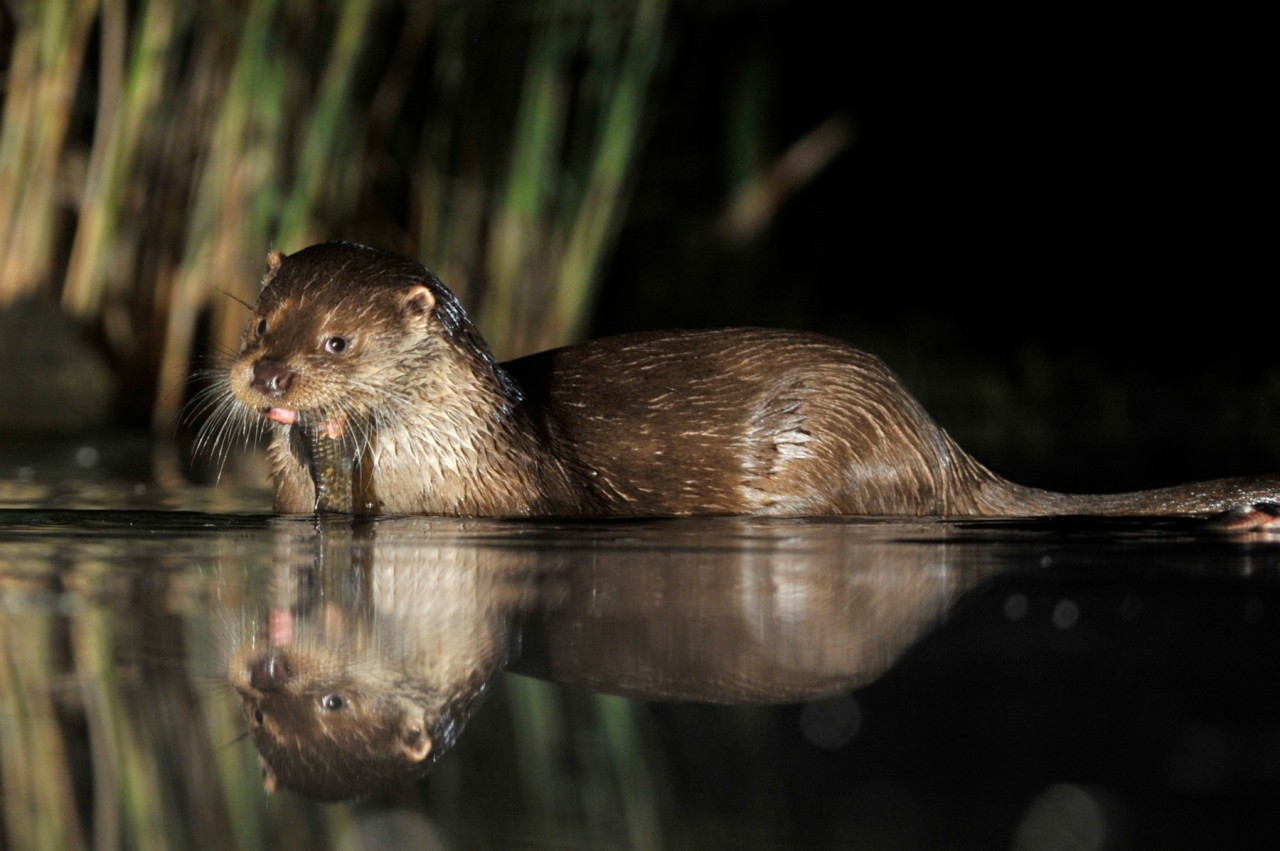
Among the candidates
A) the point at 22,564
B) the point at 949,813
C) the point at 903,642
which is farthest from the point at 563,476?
the point at 949,813

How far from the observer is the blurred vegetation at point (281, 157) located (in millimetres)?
5438

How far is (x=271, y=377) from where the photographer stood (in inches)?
125

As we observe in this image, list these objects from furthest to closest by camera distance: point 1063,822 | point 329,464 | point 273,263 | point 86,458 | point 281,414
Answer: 1. point 86,458
2. point 273,263
3. point 329,464
4. point 281,414
5. point 1063,822

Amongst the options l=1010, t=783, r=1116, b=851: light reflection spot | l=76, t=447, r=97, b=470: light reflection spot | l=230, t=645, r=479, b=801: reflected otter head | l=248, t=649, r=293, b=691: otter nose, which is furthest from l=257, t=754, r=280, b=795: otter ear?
l=76, t=447, r=97, b=470: light reflection spot

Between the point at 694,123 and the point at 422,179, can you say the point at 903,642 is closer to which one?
the point at 422,179

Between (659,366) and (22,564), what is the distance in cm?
169

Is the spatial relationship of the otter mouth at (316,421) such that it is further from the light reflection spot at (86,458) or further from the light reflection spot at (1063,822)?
the light reflection spot at (1063,822)

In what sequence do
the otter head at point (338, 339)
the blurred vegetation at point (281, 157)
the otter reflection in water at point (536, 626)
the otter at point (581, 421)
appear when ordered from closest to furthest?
the otter reflection in water at point (536, 626) → the otter head at point (338, 339) → the otter at point (581, 421) → the blurred vegetation at point (281, 157)

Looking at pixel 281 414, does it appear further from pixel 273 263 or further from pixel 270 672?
pixel 270 672

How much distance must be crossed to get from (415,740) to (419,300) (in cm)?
218

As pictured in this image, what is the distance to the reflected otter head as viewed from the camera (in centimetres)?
126

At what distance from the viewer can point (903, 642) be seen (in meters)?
1.79

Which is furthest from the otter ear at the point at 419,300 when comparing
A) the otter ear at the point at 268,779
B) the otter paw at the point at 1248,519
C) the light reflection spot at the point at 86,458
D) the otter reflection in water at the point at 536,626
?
the otter ear at the point at 268,779

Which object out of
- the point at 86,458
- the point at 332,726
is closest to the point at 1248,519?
the point at 332,726
